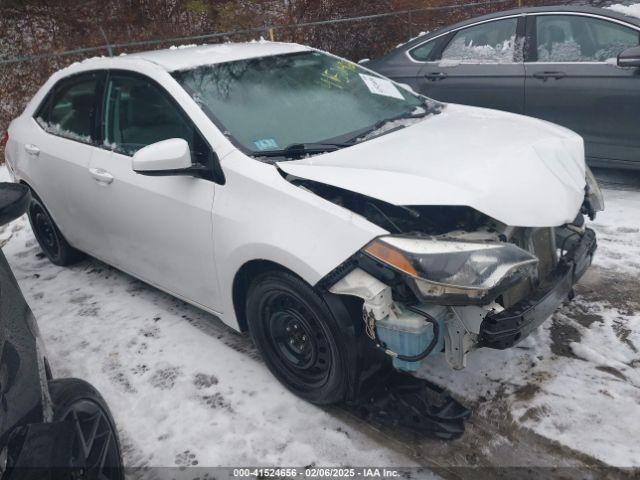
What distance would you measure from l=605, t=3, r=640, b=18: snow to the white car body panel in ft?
7.82

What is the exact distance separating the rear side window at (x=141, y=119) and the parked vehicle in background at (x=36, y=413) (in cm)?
115

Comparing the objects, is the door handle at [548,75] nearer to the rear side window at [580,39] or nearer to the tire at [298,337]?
the rear side window at [580,39]

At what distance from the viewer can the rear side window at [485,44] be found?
5582 millimetres

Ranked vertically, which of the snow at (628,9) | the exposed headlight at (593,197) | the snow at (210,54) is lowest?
the exposed headlight at (593,197)

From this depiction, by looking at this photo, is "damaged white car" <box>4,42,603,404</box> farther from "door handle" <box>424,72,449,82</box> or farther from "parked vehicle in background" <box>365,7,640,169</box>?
"door handle" <box>424,72,449,82</box>

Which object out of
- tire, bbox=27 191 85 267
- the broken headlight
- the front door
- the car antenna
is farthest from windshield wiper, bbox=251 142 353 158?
the car antenna

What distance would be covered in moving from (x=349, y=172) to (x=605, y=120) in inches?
139

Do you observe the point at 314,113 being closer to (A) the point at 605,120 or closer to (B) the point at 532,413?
(B) the point at 532,413

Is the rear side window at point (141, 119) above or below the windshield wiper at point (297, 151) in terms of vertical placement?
above

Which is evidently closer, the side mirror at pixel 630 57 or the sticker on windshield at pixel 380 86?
the sticker on windshield at pixel 380 86

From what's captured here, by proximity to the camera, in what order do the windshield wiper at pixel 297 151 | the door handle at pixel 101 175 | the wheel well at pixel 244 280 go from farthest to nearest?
the door handle at pixel 101 175, the windshield wiper at pixel 297 151, the wheel well at pixel 244 280

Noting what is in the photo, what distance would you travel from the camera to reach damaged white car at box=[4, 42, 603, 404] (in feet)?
7.91

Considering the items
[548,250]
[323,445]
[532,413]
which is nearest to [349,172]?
[548,250]

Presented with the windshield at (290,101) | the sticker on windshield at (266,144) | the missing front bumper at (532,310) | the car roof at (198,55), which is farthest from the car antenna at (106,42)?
the missing front bumper at (532,310)
